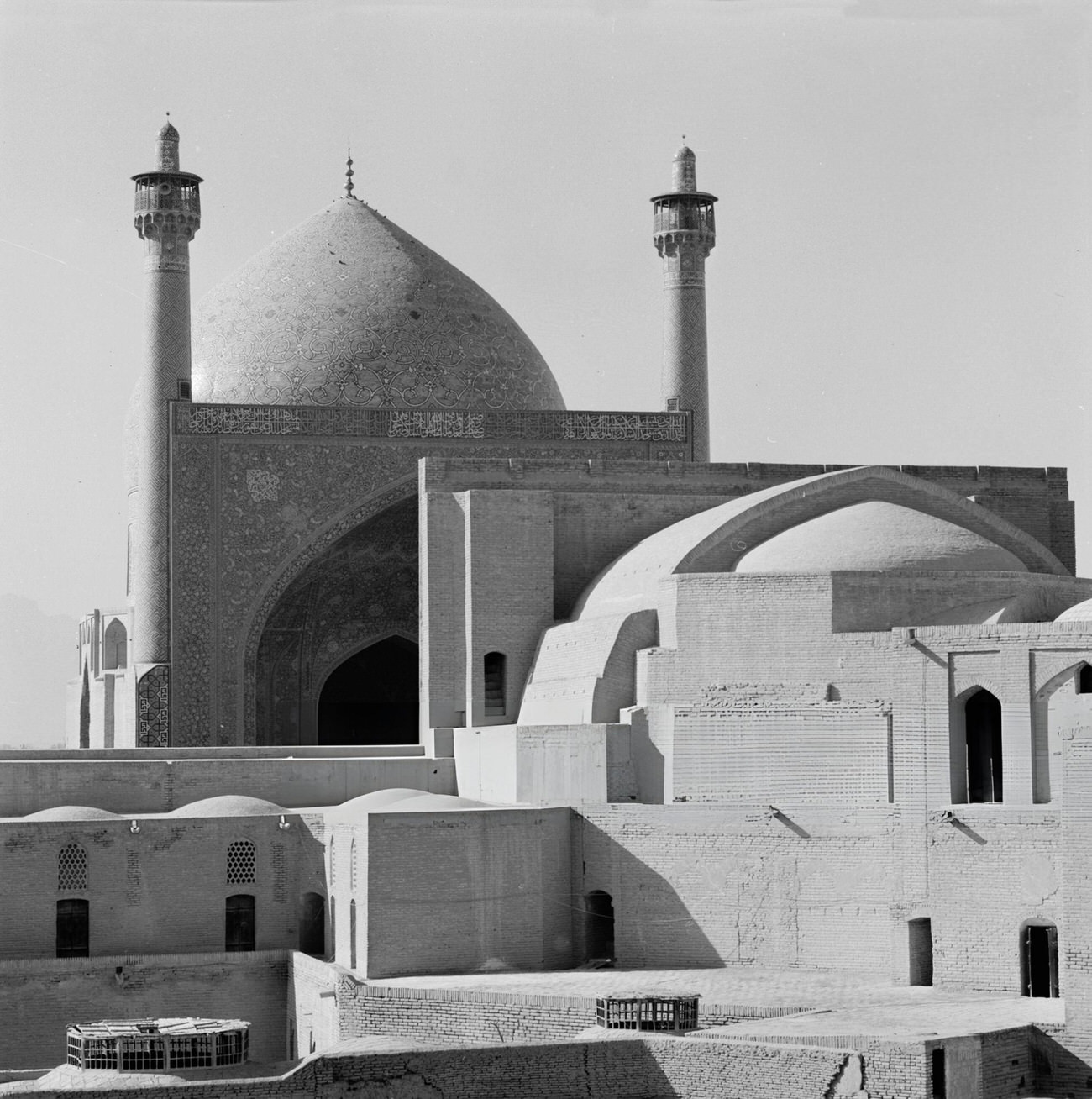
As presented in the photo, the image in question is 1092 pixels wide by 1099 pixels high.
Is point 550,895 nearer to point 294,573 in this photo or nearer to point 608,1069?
point 608,1069

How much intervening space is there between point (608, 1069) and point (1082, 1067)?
3.05 m

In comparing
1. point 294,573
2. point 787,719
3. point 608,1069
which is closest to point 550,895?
point 787,719

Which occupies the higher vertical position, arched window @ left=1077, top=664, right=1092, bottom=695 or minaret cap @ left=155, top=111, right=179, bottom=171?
minaret cap @ left=155, top=111, right=179, bottom=171

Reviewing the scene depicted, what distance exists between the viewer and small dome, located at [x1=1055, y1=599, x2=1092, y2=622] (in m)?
18.6

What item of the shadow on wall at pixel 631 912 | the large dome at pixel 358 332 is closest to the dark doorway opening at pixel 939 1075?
the shadow on wall at pixel 631 912

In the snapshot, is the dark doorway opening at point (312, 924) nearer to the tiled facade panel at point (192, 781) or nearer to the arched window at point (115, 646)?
the tiled facade panel at point (192, 781)

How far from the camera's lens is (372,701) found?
86.8 ft

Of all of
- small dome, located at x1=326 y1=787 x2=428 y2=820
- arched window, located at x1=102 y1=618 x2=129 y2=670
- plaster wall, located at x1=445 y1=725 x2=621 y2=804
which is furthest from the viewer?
arched window, located at x1=102 y1=618 x2=129 y2=670

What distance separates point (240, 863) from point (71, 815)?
4.56ft

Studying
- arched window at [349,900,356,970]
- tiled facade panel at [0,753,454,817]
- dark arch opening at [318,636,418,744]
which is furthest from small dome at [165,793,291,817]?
dark arch opening at [318,636,418,744]

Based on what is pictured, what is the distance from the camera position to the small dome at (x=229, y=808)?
781 inches

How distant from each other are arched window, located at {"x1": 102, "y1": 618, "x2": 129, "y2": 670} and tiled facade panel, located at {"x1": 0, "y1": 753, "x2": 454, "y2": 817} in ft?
19.9

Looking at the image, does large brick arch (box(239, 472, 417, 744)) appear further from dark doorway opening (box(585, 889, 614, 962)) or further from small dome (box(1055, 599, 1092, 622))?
small dome (box(1055, 599, 1092, 622))

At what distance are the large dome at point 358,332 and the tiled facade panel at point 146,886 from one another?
21.2ft
